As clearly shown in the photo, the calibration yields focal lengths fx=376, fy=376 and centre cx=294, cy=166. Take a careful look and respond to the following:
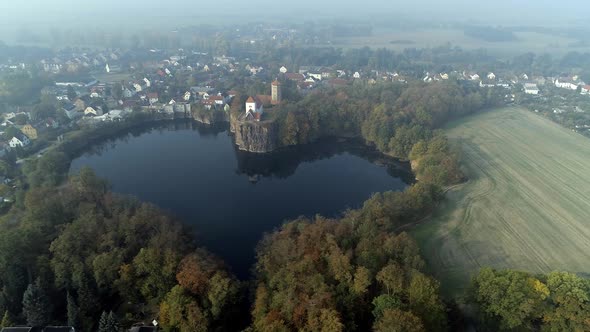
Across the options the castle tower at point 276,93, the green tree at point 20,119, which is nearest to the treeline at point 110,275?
the green tree at point 20,119

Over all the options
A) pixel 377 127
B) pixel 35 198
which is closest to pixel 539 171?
pixel 377 127

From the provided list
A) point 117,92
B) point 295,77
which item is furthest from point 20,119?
point 295,77

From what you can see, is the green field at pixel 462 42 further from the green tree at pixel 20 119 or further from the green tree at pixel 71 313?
the green tree at pixel 71 313

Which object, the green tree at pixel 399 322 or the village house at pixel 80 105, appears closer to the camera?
the green tree at pixel 399 322

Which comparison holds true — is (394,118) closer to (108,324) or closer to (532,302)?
(532,302)

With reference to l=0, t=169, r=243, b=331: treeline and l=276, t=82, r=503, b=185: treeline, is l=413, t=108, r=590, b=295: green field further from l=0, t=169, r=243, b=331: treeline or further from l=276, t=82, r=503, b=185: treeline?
l=0, t=169, r=243, b=331: treeline

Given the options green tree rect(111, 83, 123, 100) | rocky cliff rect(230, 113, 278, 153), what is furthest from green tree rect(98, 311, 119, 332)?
green tree rect(111, 83, 123, 100)
